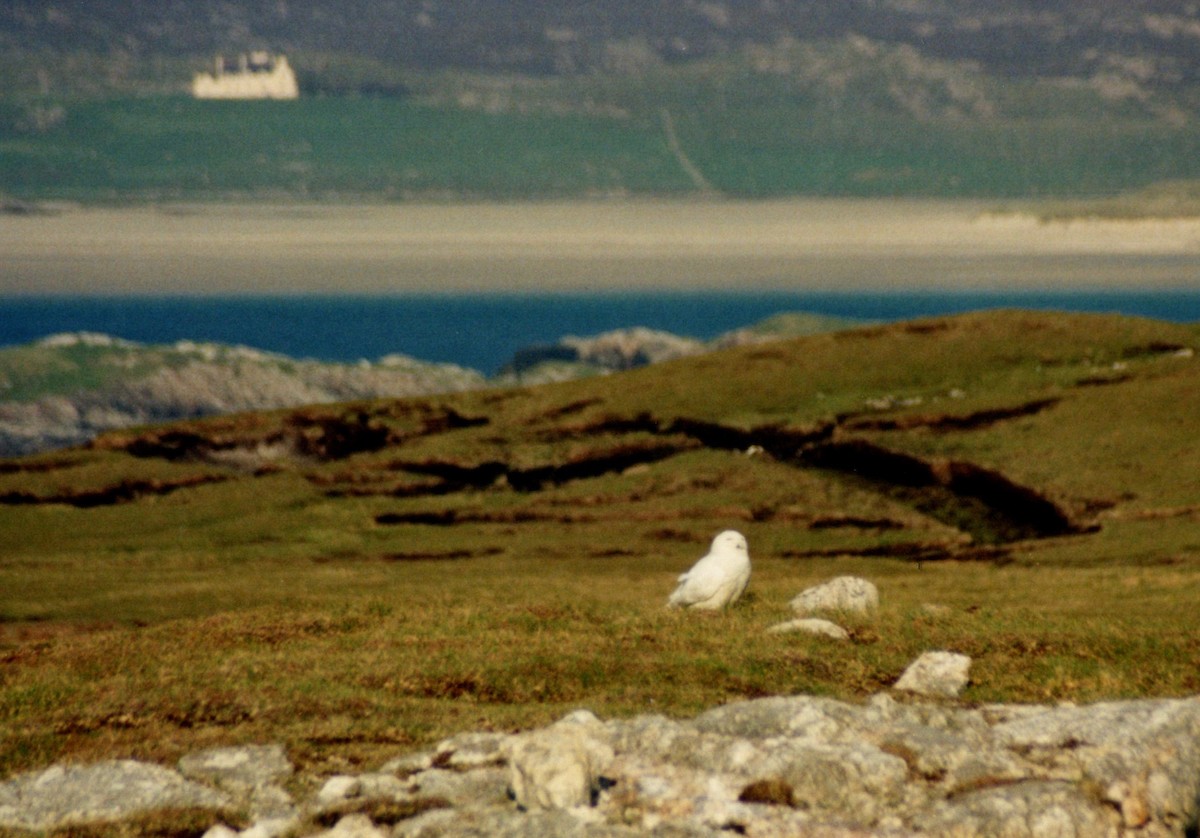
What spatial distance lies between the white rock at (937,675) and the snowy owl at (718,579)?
11623 mm

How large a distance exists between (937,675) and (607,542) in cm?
6506

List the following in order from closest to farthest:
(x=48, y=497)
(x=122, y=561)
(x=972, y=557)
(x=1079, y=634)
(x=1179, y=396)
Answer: (x=1079, y=634)
(x=972, y=557)
(x=122, y=561)
(x=1179, y=396)
(x=48, y=497)

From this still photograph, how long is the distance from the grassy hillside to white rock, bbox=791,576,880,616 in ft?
3.51

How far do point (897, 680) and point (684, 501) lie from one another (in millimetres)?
76470

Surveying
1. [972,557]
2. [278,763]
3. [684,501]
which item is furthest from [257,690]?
[684,501]

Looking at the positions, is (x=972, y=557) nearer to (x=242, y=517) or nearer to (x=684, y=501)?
(x=684, y=501)

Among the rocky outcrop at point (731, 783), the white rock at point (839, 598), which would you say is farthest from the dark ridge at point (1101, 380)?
the rocky outcrop at point (731, 783)

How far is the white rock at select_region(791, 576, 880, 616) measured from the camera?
142 ft

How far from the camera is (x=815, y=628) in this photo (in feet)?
126

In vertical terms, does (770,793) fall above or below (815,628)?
above

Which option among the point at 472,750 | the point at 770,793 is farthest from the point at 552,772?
the point at 472,750

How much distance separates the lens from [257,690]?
3206cm

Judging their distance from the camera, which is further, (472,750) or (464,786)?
(472,750)

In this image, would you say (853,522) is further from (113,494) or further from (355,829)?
(355,829)
